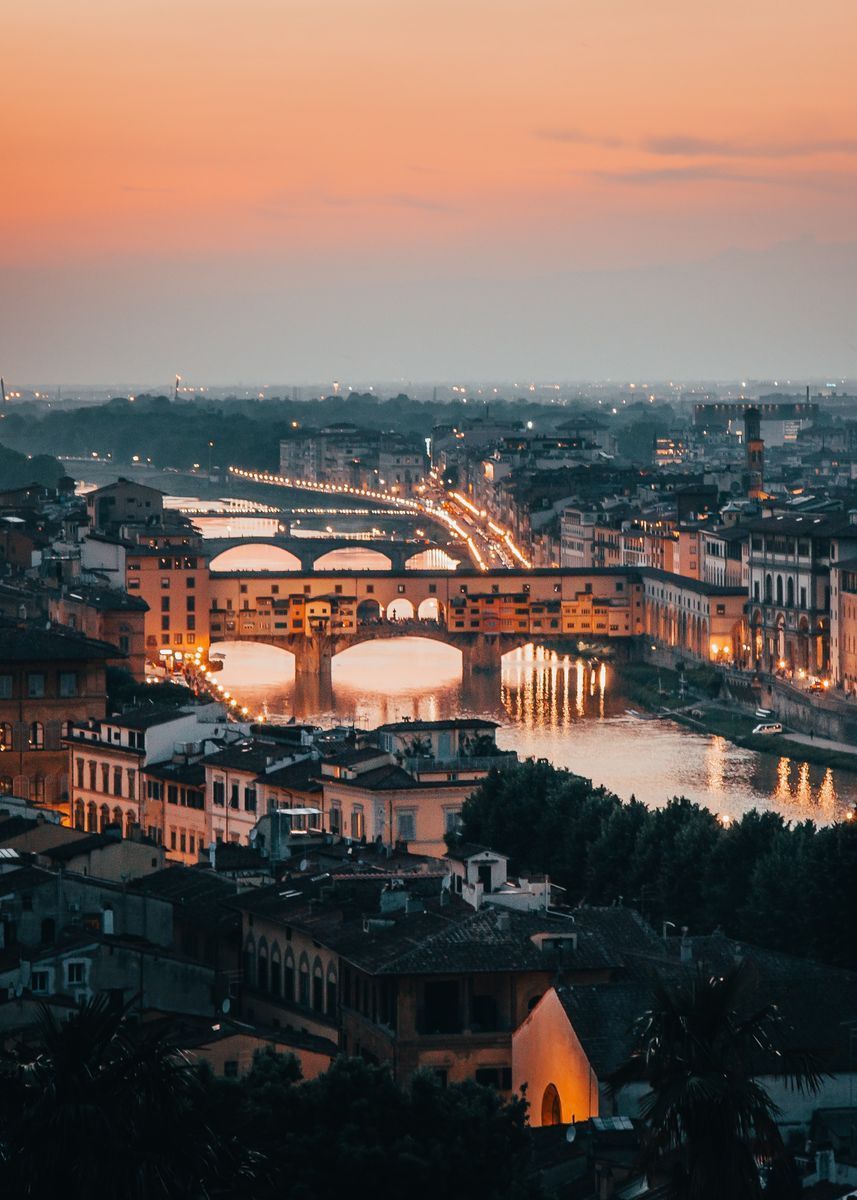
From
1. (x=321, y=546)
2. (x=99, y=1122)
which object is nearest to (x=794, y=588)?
(x=321, y=546)

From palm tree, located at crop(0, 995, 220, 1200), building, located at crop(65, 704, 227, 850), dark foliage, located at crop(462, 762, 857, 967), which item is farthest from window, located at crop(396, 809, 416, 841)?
palm tree, located at crop(0, 995, 220, 1200)

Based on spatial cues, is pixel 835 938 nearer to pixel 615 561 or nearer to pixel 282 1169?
pixel 282 1169

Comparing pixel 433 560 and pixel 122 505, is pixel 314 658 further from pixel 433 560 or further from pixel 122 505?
pixel 433 560

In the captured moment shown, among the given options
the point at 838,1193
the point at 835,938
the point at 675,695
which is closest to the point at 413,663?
the point at 675,695

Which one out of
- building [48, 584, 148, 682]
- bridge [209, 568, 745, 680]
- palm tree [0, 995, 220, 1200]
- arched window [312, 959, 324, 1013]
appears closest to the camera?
palm tree [0, 995, 220, 1200]

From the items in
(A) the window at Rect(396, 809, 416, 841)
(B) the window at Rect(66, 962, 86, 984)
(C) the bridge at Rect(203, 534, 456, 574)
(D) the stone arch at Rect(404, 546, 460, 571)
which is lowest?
(D) the stone arch at Rect(404, 546, 460, 571)

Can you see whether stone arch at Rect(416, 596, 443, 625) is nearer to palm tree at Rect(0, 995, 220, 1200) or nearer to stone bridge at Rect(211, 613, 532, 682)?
stone bridge at Rect(211, 613, 532, 682)
